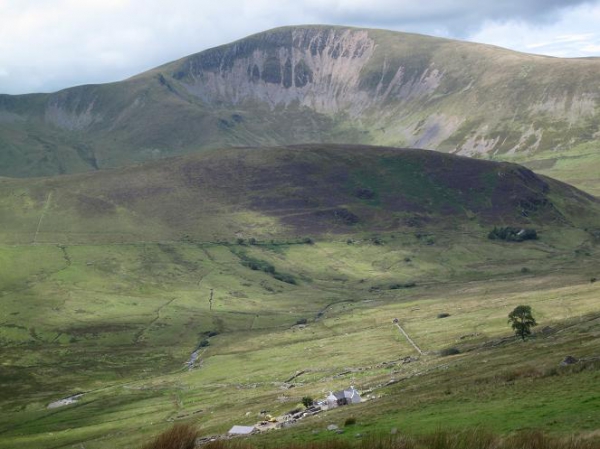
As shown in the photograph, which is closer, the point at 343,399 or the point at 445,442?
the point at 445,442

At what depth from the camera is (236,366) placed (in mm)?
150000

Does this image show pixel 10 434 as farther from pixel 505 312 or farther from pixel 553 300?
pixel 553 300

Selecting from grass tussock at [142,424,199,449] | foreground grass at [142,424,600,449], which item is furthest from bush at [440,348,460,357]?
grass tussock at [142,424,199,449]

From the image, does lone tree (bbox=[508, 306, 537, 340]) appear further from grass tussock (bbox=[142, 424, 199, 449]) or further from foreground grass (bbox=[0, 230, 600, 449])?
grass tussock (bbox=[142, 424, 199, 449])

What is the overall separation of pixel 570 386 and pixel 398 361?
66.4 metres

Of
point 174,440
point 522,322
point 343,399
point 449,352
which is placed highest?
point 174,440

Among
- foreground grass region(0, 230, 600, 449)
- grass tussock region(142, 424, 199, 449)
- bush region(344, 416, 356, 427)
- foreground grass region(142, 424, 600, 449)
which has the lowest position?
foreground grass region(0, 230, 600, 449)

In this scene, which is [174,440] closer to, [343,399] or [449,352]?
[343,399]

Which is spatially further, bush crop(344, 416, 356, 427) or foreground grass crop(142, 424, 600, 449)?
bush crop(344, 416, 356, 427)

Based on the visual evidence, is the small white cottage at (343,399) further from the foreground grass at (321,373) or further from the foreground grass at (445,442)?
the foreground grass at (445,442)

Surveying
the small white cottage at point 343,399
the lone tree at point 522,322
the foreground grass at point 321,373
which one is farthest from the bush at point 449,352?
the small white cottage at point 343,399

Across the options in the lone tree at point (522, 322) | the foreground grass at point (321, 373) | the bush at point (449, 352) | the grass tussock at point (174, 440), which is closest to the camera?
the grass tussock at point (174, 440)

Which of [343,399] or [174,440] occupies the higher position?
[174,440]

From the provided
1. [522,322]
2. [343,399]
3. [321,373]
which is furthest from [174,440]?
[321,373]
